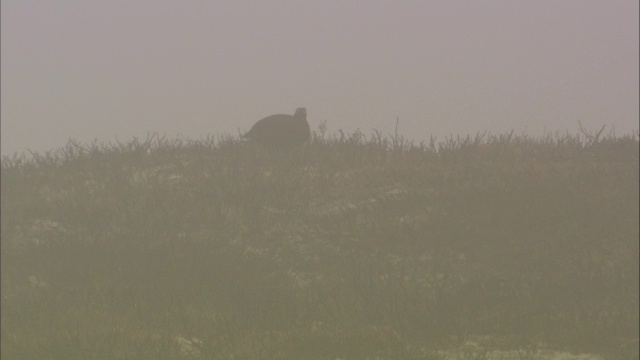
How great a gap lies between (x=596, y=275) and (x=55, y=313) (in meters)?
6.23

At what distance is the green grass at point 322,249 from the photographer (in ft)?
27.6

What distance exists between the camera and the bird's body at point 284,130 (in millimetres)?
15156

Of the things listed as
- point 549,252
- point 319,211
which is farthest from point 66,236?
point 549,252

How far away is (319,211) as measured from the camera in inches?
487

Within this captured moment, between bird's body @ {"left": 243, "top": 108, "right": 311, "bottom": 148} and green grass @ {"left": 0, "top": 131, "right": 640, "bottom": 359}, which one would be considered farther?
bird's body @ {"left": 243, "top": 108, "right": 311, "bottom": 148}

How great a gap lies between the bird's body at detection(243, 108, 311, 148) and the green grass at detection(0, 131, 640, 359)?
35 cm

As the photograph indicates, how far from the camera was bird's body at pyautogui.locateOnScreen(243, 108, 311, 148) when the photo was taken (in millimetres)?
15156

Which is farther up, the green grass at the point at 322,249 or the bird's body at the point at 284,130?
the bird's body at the point at 284,130

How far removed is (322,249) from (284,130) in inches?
174

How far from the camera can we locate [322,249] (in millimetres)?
11219

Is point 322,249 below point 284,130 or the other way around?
below

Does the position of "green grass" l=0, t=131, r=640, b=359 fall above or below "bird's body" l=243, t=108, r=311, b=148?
below

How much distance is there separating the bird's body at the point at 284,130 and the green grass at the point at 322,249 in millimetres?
352

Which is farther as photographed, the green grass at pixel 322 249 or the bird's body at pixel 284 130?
the bird's body at pixel 284 130
